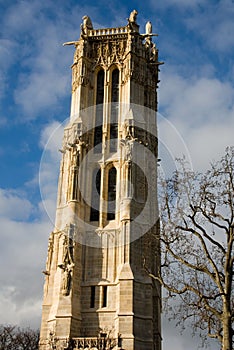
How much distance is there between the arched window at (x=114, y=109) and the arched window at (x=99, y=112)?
757 millimetres

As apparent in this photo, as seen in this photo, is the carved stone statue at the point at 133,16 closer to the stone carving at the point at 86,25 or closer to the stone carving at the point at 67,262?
the stone carving at the point at 86,25

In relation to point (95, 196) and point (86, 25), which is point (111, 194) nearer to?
point (95, 196)

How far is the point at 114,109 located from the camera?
3675cm

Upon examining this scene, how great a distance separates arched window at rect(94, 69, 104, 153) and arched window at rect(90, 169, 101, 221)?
1792mm

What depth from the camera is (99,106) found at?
37.1m

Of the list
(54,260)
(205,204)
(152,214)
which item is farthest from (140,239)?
(205,204)

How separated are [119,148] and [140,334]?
1206cm

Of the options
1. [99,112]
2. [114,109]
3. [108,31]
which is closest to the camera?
[114,109]

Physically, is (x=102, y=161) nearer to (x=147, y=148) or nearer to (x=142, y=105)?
(x=147, y=148)

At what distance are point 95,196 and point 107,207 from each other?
119 centimetres

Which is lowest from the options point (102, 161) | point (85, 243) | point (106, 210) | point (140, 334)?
point (140, 334)

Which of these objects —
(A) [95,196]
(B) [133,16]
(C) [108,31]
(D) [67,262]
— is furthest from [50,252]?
(B) [133,16]

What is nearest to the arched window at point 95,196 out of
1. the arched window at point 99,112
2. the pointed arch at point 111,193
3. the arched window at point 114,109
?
the pointed arch at point 111,193

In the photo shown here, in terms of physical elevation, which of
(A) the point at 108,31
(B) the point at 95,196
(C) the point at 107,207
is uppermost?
(A) the point at 108,31
